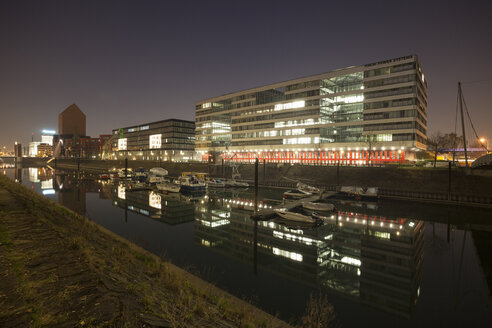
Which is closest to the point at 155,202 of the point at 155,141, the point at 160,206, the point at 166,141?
the point at 160,206

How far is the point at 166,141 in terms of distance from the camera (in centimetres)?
16175

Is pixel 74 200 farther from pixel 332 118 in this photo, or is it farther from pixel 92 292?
pixel 332 118

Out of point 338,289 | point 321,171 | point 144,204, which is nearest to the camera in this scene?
point 338,289

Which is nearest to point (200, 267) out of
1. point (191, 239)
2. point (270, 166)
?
point (191, 239)

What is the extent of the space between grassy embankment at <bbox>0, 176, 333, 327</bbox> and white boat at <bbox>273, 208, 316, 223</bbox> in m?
20.5

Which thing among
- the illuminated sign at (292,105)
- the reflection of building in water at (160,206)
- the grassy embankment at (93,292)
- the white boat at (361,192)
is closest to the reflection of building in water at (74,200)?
the reflection of building in water at (160,206)

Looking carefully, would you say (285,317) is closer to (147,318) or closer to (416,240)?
(147,318)

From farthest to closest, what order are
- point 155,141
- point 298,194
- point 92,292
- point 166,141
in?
point 155,141 → point 166,141 → point 298,194 → point 92,292

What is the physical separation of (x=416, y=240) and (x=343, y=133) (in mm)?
68768

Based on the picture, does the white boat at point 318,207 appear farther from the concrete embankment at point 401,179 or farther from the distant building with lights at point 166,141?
the distant building with lights at point 166,141

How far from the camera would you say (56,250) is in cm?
1217

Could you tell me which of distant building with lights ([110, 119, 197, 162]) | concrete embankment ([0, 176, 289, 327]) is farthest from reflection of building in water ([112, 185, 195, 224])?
distant building with lights ([110, 119, 197, 162])

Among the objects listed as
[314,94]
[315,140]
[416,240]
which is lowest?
[416,240]

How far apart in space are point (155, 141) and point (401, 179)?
15282 centimetres
